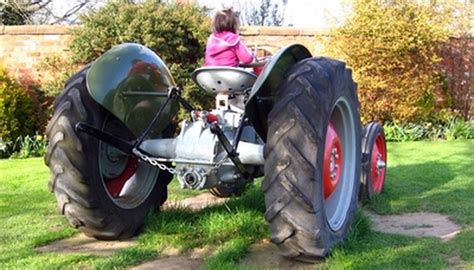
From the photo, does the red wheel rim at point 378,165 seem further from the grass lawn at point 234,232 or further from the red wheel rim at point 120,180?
the red wheel rim at point 120,180

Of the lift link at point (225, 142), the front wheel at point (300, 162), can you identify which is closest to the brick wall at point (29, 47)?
the lift link at point (225, 142)

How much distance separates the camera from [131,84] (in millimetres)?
3924

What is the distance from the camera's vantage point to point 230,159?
3615mm

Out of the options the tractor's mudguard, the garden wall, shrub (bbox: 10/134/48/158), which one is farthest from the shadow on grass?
shrub (bbox: 10/134/48/158)

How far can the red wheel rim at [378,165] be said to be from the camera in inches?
211

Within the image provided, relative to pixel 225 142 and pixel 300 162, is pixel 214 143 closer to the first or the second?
pixel 225 142

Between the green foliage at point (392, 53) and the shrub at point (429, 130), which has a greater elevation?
the green foliage at point (392, 53)

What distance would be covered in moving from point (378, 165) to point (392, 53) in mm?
6924

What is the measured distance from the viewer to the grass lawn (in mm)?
3354

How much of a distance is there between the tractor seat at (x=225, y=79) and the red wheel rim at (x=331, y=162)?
0.63m

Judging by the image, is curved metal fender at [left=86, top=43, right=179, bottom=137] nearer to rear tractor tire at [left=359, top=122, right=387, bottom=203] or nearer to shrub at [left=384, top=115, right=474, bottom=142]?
rear tractor tire at [left=359, top=122, right=387, bottom=203]

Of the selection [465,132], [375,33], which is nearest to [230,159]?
[375,33]

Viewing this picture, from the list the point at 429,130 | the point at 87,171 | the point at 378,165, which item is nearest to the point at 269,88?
the point at 87,171

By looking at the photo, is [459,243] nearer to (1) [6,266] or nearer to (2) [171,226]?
(2) [171,226]
